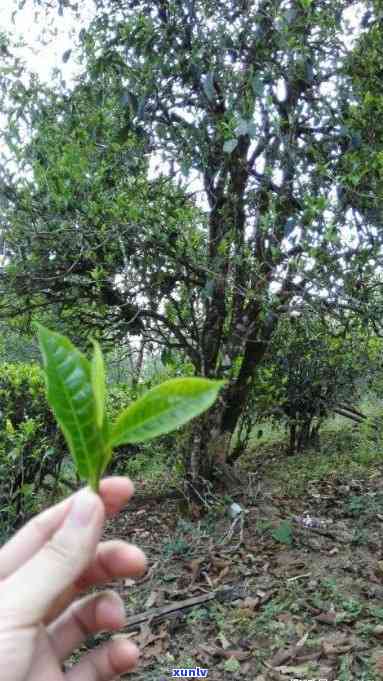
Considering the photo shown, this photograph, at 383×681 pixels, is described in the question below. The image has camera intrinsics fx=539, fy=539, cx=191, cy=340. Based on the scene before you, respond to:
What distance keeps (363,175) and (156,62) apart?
1345mm

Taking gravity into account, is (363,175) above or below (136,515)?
above

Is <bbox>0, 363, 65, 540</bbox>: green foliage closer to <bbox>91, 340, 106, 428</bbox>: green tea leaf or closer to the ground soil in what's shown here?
the ground soil

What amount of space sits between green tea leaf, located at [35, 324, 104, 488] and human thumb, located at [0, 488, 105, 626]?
143 millimetres

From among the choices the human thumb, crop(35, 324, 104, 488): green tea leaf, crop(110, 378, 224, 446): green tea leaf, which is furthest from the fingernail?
crop(110, 378, 224, 446): green tea leaf

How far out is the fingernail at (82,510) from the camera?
111 centimetres

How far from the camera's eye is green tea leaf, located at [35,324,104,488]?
3.40ft

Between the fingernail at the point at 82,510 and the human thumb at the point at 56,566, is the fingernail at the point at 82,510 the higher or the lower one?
the higher one

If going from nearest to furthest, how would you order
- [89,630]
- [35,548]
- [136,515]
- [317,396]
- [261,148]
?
1. [35,548]
2. [89,630]
3. [261,148]
4. [136,515]
5. [317,396]

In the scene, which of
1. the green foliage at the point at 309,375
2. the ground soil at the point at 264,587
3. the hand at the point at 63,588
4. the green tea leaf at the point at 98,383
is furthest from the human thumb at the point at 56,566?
the green foliage at the point at 309,375

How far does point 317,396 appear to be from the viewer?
5.79 metres

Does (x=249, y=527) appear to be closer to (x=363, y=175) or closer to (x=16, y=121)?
(x=363, y=175)

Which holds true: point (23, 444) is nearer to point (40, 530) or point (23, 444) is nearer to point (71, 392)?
point (40, 530)

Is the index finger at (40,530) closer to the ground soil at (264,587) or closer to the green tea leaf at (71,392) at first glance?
the green tea leaf at (71,392)

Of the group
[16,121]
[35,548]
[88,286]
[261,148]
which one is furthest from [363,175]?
[35,548]
